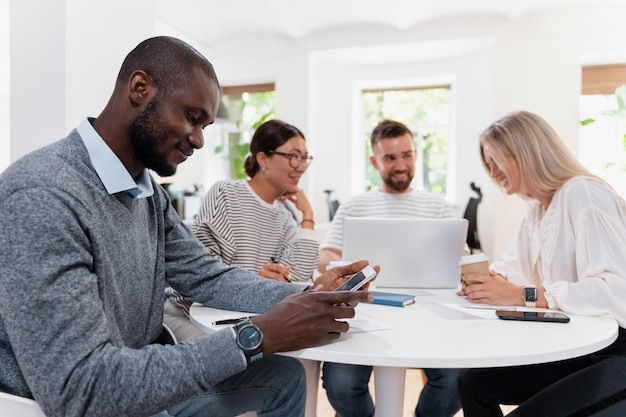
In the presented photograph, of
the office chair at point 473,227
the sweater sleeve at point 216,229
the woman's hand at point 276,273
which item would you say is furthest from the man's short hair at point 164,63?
the office chair at point 473,227

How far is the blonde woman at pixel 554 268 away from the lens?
1.33 m

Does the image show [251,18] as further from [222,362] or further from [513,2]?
[222,362]

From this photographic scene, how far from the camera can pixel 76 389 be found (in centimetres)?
77

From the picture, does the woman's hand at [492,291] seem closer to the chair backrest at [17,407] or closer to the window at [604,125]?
the chair backrest at [17,407]

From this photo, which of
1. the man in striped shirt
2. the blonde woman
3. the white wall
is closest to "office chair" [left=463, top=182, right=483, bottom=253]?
the white wall

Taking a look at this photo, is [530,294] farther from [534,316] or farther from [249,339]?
[249,339]

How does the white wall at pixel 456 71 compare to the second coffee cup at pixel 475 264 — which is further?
the white wall at pixel 456 71

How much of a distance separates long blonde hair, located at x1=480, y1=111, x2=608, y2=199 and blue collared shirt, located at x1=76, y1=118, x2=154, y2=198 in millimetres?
1319

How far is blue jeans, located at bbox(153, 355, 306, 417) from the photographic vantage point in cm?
123

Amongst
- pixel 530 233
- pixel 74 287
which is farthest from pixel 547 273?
pixel 74 287

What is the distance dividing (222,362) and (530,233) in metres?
1.44

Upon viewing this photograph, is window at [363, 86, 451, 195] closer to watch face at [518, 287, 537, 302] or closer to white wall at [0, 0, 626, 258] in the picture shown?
white wall at [0, 0, 626, 258]

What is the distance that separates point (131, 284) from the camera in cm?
106

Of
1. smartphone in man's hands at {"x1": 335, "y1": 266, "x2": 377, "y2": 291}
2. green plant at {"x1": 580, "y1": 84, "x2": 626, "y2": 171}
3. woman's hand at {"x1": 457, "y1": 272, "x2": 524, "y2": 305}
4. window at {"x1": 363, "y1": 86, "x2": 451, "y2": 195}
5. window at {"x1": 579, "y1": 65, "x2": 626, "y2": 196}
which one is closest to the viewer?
smartphone in man's hands at {"x1": 335, "y1": 266, "x2": 377, "y2": 291}
